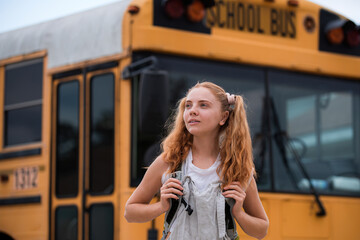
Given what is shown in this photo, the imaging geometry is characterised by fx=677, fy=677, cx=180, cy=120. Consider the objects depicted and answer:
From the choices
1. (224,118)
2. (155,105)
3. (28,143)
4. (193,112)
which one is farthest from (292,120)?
(193,112)

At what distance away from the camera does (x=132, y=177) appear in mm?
3877

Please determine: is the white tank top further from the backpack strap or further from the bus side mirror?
the bus side mirror

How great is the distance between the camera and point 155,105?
3602mm

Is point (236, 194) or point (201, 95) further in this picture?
point (201, 95)

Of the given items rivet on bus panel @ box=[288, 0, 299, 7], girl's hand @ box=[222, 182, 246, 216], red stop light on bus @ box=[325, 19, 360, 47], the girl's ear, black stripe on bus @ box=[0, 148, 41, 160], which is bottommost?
girl's hand @ box=[222, 182, 246, 216]

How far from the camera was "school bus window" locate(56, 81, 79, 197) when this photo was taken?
4.19 meters

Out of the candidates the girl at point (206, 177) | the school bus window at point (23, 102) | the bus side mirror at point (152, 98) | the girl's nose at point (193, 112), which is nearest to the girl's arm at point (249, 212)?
the girl at point (206, 177)

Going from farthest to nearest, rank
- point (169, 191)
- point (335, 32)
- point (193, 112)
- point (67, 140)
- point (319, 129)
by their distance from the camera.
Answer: point (335, 32)
point (319, 129)
point (67, 140)
point (193, 112)
point (169, 191)

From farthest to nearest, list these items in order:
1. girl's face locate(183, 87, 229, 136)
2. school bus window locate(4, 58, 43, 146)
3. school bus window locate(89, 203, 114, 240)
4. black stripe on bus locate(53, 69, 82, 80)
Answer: school bus window locate(4, 58, 43, 146)
black stripe on bus locate(53, 69, 82, 80)
school bus window locate(89, 203, 114, 240)
girl's face locate(183, 87, 229, 136)

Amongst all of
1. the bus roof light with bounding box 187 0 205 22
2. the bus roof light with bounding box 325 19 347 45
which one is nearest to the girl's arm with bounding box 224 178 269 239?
the bus roof light with bounding box 187 0 205 22

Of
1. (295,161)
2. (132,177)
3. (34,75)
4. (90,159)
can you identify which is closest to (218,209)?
(132,177)

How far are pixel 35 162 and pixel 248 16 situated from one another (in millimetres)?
1696

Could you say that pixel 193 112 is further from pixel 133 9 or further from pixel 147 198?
pixel 133 9

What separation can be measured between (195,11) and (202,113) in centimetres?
210
